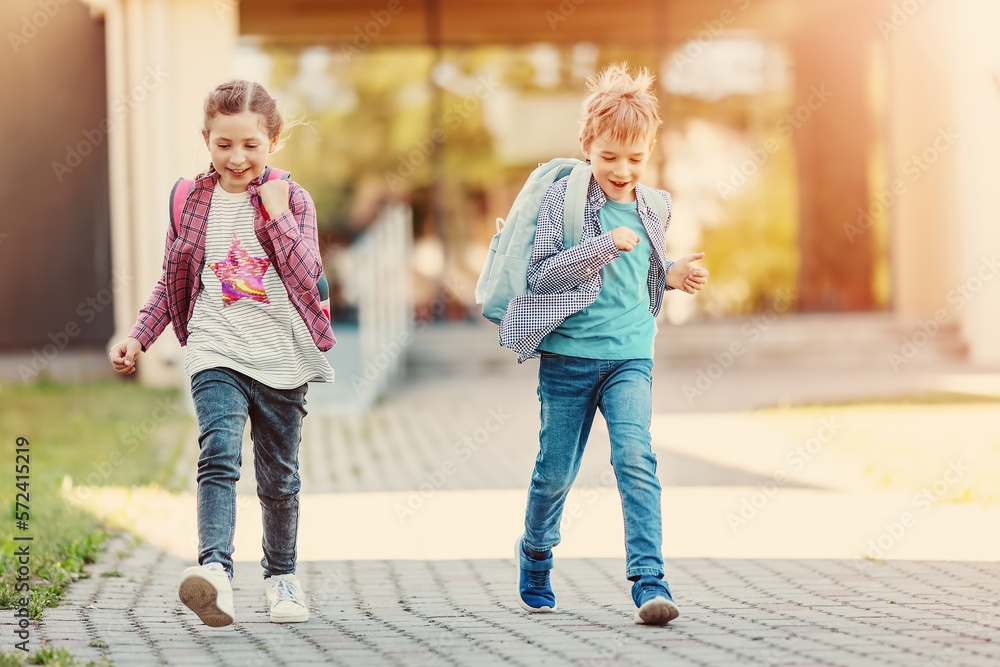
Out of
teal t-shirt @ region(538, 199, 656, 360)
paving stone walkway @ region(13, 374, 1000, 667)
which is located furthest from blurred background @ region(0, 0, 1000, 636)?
teal t-shirt @ region(538, 199, 656, 360)

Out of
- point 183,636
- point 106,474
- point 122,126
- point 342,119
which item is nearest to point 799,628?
point 183,636

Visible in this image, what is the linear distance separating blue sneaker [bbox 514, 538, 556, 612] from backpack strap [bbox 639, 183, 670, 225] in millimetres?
1158

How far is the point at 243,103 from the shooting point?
359 centimetres

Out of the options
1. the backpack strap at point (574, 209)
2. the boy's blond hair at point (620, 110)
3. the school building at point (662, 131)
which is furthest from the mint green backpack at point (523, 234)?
the school building at point (662, 131)

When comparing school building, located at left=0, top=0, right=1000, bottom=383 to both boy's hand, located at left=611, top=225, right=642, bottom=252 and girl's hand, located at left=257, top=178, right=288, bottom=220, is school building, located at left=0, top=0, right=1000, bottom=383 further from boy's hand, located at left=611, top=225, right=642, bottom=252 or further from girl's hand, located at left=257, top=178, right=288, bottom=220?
boy's hand, located at left=611, top=225, right=642, bottom=252

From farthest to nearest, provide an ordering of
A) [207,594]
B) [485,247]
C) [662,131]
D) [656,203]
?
[485,247]
[662,131]
[656,203]
[207,594]

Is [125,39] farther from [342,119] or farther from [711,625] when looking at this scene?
[711,625]

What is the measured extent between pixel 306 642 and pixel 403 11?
12698 mm

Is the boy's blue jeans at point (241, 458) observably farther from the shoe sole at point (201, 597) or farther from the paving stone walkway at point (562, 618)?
the paving stone walkway at point (562, 618)

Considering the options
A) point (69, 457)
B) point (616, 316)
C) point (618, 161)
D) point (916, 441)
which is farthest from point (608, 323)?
point (69, 457)

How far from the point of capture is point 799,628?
11.9ft

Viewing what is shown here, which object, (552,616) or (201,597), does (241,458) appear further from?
(552,616)

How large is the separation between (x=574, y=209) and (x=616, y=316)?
1.17 feet

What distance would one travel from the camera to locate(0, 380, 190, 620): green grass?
4688 millimetres
